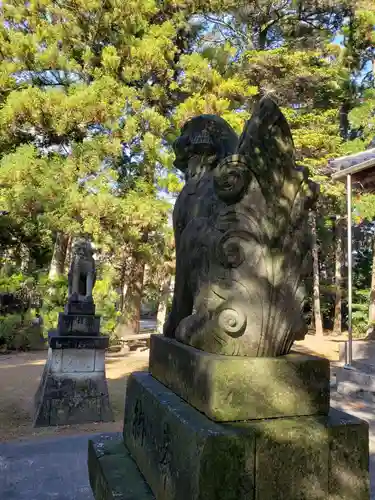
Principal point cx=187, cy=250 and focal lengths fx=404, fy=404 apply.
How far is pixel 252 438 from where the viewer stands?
156 cm

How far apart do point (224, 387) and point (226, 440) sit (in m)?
0.20

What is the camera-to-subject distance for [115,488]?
1.96 meters

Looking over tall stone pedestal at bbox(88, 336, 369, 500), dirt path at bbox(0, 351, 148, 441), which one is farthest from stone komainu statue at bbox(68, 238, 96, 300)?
tall stone pedestal at bbox(88, 336, 369, 500)

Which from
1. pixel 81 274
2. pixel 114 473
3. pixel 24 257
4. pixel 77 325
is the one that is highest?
pixel 24 257

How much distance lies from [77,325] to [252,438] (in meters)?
5.03

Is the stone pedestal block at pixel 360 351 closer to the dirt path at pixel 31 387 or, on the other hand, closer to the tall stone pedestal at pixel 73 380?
the dirt path at pixel 31 387

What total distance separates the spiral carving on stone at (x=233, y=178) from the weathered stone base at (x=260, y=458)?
100 cm

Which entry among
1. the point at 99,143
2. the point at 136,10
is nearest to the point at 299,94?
the point at 136,10

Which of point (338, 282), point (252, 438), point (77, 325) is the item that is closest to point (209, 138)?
point (252, 438)

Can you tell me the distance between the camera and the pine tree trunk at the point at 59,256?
14.2 meters

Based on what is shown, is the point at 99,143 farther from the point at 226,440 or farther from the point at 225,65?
the point at 226,440

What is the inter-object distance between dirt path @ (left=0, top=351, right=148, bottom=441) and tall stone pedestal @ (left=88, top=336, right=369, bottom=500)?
3.88 m

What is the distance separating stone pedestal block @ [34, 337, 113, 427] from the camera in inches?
225

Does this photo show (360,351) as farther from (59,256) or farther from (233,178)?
(59,256)
